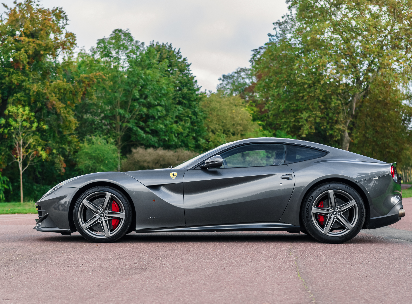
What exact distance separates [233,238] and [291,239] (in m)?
0.84

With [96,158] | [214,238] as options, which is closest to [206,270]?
[214,238]

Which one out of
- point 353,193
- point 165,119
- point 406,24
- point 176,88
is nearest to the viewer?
point 353,193

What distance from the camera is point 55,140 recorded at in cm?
3703

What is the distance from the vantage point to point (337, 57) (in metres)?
34.4

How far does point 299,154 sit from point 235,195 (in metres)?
1.09

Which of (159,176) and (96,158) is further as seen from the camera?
(96,158)

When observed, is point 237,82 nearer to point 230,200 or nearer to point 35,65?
point 35,65

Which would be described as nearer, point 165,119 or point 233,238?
point 233,238

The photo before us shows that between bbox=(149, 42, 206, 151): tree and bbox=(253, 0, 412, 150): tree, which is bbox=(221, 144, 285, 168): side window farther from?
bbox=(149, 42, 206, 151): tree

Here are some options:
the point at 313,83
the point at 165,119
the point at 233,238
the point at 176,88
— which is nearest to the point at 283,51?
the point at 313,83

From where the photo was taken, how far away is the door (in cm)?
721

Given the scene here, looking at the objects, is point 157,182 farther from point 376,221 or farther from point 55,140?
point 55,140

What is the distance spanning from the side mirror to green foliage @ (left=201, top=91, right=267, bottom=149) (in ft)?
162

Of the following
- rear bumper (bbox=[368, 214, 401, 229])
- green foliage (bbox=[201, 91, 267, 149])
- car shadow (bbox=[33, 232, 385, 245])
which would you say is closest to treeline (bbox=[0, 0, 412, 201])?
green foliage (bbox=[201, 91, 267, 149])
